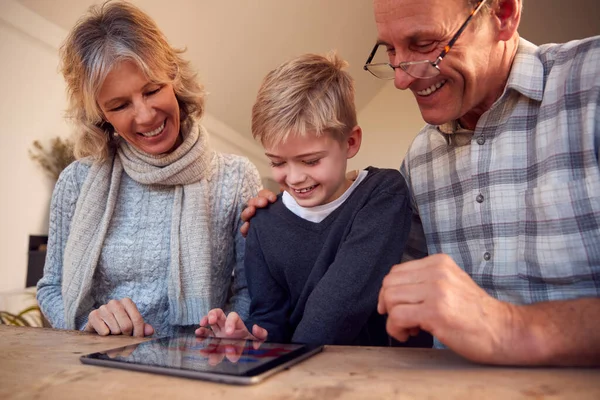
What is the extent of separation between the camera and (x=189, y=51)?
13.4 feet

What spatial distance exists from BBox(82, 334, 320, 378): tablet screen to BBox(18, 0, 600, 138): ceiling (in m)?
2.81

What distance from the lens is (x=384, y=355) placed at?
2.45 ft

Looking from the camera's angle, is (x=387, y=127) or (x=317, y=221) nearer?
(x=317, y=221)

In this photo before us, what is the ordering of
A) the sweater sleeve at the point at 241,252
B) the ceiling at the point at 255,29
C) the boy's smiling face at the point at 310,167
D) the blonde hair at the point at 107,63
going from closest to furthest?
the boy's smiling face at the point at 310,167 → the blonde hair at the point at 107,63 → the sweater sleeve at the point at 241,252 → the ceiling at the point at 255,29

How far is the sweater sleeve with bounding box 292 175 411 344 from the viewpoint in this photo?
103cm

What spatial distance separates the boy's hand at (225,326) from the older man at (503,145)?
0.38 meters

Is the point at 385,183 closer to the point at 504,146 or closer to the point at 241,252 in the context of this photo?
the point at 504,146

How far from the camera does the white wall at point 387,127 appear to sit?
821 cm

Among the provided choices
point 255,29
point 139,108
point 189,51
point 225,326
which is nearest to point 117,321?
point 225,326

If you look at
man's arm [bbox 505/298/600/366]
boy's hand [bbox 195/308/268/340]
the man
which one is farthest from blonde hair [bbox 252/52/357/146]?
man's arm [bbox 505/298/600/366]

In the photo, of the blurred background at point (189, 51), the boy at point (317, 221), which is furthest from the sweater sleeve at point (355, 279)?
the blurred background at point (189, 51)

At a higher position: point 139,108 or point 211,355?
point 139,108

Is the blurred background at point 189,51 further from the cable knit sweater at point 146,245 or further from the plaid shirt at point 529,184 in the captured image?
the plaid shirt at point 529,184

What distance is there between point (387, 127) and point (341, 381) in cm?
791
